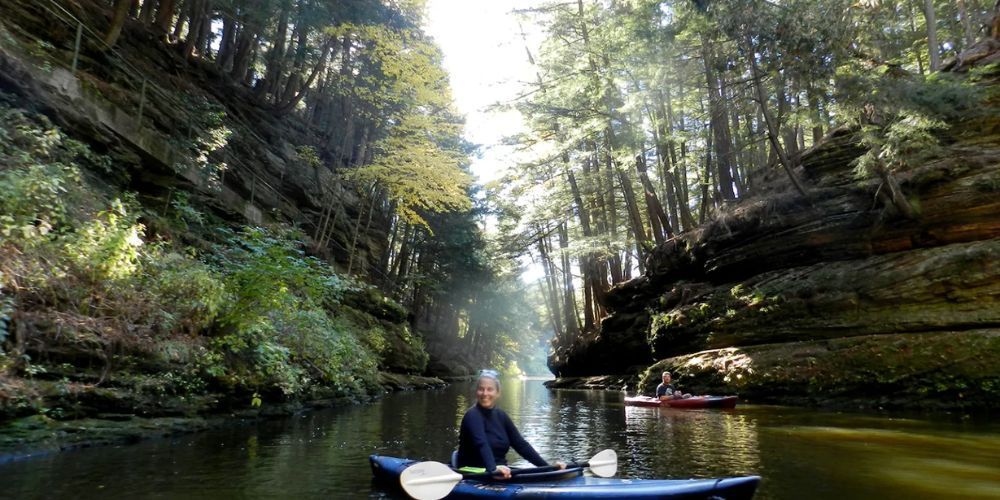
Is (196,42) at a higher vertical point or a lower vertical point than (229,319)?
higher

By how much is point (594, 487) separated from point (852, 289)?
1213 cm

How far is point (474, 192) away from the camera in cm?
3106

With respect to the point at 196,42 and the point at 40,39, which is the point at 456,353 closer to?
the point at 196,42

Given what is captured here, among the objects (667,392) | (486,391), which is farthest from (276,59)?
(486,391)

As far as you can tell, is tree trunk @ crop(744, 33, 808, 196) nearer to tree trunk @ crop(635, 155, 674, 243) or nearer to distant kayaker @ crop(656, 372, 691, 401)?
tree trunk @ crop(635, 155, 674, 243)

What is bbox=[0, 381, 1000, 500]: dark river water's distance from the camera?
4910 mm

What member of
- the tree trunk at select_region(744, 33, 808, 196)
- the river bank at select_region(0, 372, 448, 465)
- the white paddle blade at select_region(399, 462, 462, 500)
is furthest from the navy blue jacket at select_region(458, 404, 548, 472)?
the tree trunk at select_region(744, 33, 808, 196)

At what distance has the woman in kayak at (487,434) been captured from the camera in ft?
15.9

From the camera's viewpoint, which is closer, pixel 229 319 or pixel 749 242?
pixel 229 319

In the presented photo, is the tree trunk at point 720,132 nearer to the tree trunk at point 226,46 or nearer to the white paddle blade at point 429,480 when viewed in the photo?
the white paddle blade at point 429,480

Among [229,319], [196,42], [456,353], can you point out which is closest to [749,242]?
[229,319]

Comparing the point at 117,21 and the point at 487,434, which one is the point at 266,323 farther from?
the point at 117,21

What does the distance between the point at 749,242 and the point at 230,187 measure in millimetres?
16238

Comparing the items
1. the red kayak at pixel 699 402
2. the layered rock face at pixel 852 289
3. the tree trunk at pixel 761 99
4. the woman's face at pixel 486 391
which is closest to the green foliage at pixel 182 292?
the woman's face at pixel 486 391
